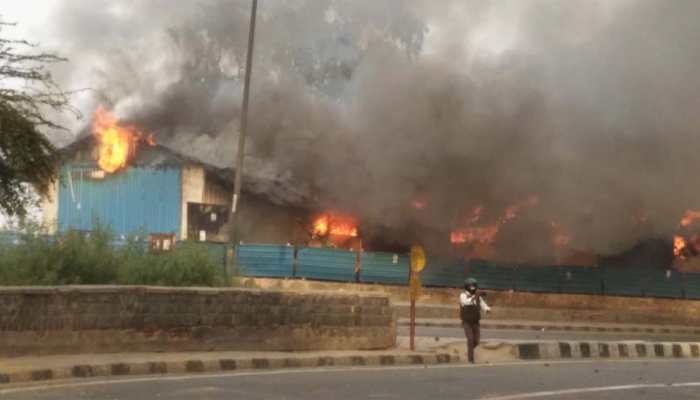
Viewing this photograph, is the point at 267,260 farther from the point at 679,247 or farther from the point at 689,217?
the point at 679,247

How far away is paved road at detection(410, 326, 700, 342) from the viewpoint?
21.1 meters

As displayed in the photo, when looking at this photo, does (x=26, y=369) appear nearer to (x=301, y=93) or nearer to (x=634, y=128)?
(x=634, y=128)

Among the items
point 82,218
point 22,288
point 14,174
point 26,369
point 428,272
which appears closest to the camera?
point 26,369

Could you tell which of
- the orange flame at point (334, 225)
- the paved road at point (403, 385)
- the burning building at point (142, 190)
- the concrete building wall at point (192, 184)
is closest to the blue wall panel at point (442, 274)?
the orange flame at point (334, 225)

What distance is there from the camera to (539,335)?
74.7 ft

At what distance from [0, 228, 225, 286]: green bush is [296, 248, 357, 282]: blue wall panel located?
41.4 ft

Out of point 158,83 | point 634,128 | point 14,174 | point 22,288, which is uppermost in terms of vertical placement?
point 158,83

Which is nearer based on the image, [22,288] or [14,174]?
[22,288]

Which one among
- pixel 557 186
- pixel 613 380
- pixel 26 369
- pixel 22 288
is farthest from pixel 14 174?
pixel 557 186

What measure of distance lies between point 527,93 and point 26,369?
19.9 m

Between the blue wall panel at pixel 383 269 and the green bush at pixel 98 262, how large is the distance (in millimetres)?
13426

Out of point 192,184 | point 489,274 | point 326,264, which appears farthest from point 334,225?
point 489,274

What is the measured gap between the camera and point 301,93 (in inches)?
1261

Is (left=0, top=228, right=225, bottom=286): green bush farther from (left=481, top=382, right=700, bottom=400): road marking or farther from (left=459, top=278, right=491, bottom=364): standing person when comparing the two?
(left=481, top=382, right=700, bottom=400): road marking
